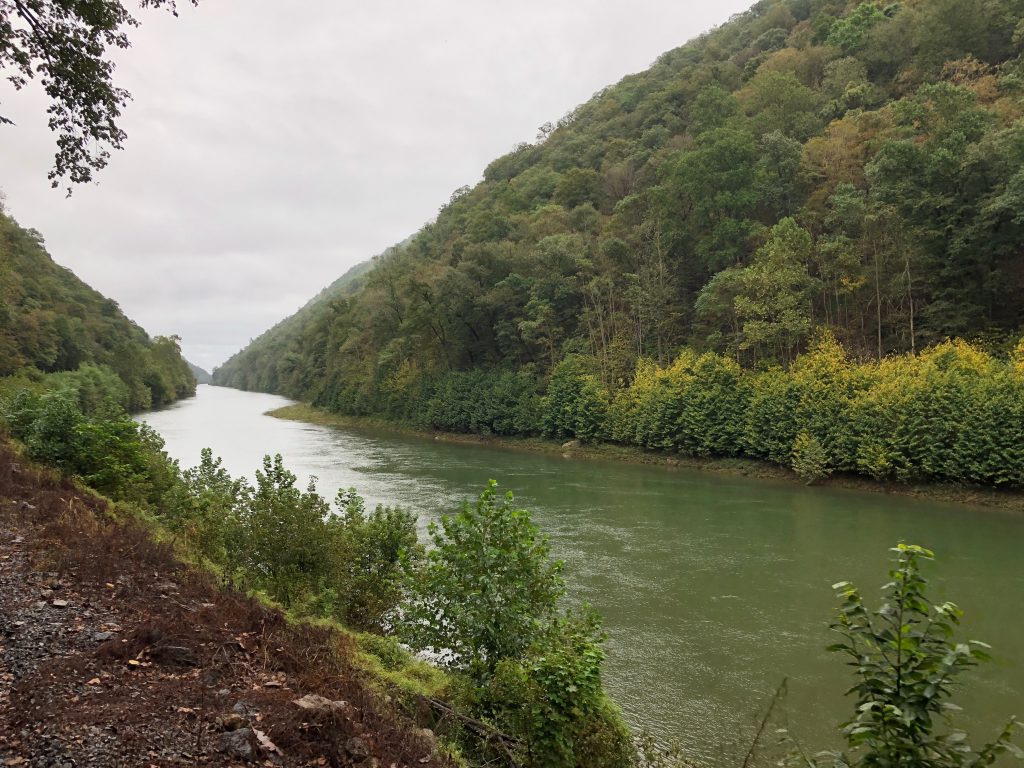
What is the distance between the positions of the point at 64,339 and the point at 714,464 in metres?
63.1

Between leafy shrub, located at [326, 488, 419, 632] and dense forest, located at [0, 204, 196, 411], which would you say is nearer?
leafy shrub, located at [326, 488, 419, 632]

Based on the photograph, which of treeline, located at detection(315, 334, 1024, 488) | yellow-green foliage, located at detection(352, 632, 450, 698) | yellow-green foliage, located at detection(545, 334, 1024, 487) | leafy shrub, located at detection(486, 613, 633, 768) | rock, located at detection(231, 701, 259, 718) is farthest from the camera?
treeline, located at detection(315, 334, 1024, 488)

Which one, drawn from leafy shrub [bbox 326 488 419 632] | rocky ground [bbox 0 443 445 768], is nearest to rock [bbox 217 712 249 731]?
rocky ground [bbox 0 443 445 768]

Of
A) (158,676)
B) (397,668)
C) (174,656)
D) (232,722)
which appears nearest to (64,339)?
(397,668)

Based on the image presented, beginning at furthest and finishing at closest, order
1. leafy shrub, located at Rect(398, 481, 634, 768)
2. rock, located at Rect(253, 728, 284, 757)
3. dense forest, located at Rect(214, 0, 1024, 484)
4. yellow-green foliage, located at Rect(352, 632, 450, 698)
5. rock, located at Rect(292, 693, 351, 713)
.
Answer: dense forest, located at Rect(214, 0, 1024, 484) → yellow-green foliage, located at Rect(352, 632, 450, 698) → leafy shrub, located at Rect(398, 481, 634, 768) → rock, located at Rect(292, 693, 351, 713) → rock, located at Rect(253, 728, 284, 757)

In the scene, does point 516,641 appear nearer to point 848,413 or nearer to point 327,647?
point 327,647

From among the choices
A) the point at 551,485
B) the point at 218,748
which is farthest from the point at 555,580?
the point at 551,485

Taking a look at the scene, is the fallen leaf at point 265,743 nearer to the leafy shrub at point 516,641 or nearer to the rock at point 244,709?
the rock at point 244,709

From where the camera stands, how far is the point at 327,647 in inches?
297

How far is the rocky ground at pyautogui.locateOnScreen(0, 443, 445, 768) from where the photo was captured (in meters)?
4.72

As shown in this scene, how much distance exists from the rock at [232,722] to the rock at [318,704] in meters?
0.50

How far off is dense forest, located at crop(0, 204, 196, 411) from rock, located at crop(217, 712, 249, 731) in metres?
32.1

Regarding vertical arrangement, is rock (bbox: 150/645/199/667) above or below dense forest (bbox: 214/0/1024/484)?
below

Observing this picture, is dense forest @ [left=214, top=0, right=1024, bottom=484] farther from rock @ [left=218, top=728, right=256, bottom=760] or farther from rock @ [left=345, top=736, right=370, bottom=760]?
rock @ [left=218, top=728, right=256, bottom=760]
